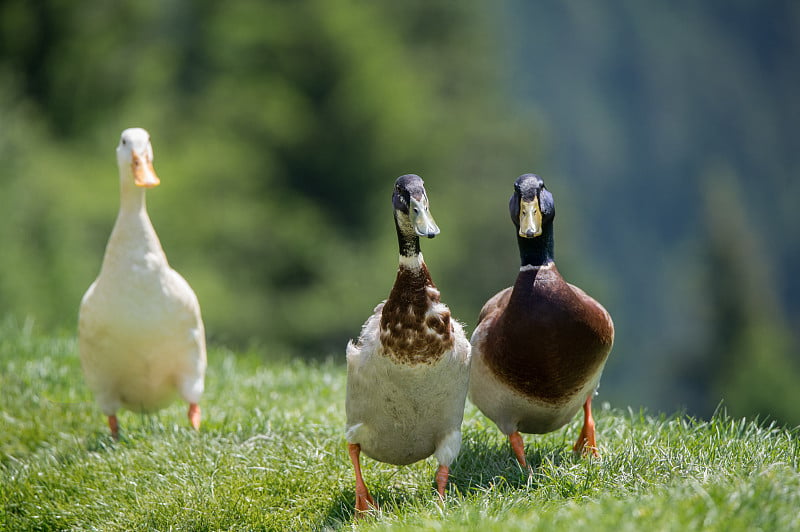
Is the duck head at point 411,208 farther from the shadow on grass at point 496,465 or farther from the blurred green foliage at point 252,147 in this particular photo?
the blurred green foliage at point 252,147

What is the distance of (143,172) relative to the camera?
543 cm

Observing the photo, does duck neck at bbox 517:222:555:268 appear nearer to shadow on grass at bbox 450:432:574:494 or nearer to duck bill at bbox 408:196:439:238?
duck bill at bbox 408:196:439:238

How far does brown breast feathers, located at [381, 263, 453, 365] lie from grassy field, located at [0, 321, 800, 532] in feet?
2.19

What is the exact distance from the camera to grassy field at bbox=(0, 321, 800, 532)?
10.9ft

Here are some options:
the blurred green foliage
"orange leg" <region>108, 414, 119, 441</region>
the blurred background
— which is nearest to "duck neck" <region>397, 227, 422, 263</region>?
"orange leg" <region>108, 414, 119, 441</region>

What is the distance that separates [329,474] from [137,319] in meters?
1.62

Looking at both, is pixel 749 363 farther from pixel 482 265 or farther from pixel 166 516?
pixel 166 516

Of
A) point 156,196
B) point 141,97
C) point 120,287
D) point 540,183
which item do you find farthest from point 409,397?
point 156,196

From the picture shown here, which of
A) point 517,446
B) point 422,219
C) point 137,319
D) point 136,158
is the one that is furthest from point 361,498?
point 136,158

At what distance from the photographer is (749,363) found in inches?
1276

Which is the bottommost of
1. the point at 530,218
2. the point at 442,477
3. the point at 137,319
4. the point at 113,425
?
the point at 113,425

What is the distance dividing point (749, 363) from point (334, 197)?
18815mm

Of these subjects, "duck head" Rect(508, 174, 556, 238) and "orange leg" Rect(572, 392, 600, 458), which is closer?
"duck head" Rect(508, 174, 556, 238)

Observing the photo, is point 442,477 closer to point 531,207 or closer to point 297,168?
point 531,207
